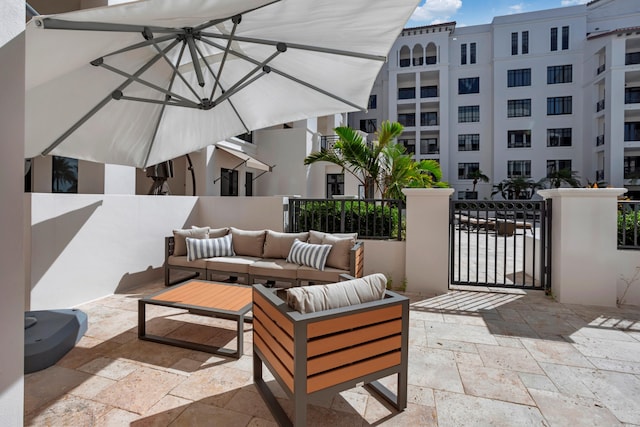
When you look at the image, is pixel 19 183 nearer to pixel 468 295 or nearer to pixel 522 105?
pixel 468 295

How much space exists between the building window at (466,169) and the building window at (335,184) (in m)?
17.6

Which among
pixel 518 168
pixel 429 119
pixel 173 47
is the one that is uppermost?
pixel 429 119

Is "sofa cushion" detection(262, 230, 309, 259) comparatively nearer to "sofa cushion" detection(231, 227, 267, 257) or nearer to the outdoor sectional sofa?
the outdoor sectional sofa

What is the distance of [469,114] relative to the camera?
30125 millimetres

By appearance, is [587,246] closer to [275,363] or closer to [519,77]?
[275,363]

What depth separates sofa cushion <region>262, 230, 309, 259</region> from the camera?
5805 mm

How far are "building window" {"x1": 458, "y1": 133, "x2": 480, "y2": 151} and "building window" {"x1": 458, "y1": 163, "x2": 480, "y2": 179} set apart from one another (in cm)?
146

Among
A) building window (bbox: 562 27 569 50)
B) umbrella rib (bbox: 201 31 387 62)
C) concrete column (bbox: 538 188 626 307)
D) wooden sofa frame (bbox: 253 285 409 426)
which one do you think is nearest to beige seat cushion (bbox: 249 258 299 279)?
wooden sofa frame (bbox: 253 285 409 426)

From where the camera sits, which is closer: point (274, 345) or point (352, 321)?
point (352, 321)

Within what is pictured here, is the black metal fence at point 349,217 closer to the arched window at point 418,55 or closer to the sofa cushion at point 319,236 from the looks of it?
the sofa cushion at point 319,236

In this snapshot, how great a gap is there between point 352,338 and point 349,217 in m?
4.58

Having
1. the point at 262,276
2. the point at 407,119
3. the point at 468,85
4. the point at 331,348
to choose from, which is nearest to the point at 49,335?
the point at 262,276

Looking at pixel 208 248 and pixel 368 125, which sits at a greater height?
pixel 368 125

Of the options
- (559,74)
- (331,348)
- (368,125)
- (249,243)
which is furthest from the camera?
(368,125)
